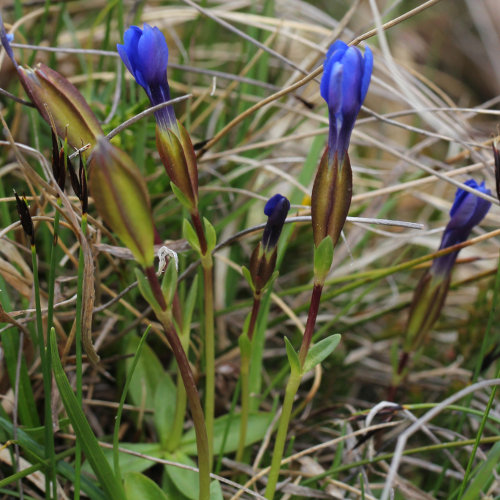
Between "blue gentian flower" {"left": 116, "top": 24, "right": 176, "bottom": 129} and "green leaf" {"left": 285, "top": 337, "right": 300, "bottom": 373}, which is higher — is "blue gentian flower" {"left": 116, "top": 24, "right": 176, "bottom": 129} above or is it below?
above

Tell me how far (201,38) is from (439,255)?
131 centimetres

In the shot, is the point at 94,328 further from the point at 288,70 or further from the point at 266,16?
the point at 288,70

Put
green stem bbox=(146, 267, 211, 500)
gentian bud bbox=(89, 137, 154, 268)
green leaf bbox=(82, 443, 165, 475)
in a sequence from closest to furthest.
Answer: gentian bud bbox=(89, 137, 154, 268)
green stem bbox=(146, 267, 211, 500)
green leaf bbox=(82, 443, 165, 475)

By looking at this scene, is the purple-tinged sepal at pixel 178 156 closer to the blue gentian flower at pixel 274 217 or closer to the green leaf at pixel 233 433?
the blue gentian flower at pixel 274 217

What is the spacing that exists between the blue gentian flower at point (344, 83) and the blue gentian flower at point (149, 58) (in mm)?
221

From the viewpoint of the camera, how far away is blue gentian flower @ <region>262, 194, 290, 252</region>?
873 millimetres

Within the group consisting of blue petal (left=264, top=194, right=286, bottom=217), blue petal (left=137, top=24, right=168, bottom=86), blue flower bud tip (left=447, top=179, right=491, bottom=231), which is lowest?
blue flower bud tip (left=447, top=179, right=491, bottom=231)

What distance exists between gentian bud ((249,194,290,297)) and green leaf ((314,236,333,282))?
0.10 m

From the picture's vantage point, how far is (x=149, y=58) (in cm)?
81

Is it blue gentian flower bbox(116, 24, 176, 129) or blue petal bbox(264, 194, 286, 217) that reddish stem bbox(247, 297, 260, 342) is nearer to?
blue petal bbox(264, 194, 286, 217)

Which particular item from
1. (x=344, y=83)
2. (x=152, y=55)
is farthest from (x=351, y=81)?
(x=152, y=55)

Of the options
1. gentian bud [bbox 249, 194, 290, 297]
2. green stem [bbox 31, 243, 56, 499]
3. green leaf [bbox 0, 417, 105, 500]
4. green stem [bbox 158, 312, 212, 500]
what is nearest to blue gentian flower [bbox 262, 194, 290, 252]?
gentian bud [bbox 249, 194, 290, 297]

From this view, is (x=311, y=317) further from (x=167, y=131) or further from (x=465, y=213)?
(x=465, y=213)

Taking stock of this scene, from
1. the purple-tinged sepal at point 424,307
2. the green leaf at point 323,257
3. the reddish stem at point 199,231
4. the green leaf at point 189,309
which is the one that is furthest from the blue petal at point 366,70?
the purple-tinged sepal at point 424,307
